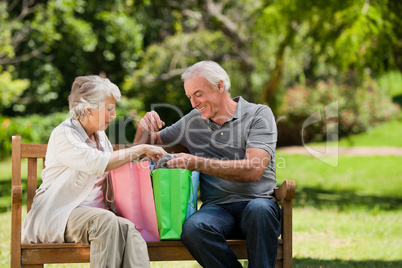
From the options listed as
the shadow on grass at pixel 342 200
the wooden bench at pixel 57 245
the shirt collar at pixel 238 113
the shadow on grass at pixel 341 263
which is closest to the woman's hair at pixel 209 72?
the shirt collar at pixel 238 113

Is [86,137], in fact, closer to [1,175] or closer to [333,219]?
[333,219]

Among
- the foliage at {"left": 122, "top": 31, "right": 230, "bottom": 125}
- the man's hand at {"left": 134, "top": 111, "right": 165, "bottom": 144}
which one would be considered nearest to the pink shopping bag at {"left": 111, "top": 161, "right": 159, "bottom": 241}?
the man's hand at {"left": 134, "top": 111, "right": 165, "bottom": 144}

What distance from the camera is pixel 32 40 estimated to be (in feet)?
50.9

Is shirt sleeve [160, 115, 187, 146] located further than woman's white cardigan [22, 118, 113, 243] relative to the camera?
Yes

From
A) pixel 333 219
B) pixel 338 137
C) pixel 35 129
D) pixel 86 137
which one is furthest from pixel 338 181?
pixel 86 137

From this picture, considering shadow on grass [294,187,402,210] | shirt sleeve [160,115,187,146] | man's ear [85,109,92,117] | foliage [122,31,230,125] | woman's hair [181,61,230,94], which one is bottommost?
shadow on grass [294,187,402,210]

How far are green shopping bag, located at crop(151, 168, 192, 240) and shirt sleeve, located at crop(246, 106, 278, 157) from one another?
19.5 inches

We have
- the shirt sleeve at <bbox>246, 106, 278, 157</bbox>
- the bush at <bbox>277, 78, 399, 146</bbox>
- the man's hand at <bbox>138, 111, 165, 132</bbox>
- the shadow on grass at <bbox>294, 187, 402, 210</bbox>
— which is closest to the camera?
the shirt sleeve at <bbox>246, 106, 278, 157</bbox>

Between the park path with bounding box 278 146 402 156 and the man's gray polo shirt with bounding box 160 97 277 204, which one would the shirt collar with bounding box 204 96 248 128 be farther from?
the park path with bounding box 278 146 402 156

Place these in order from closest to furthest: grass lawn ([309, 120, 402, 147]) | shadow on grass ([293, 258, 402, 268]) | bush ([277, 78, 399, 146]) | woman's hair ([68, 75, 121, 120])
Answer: woman's hair ([68, 75, 121, 120]), shadow on grass ([293, 258, 402, 268]), grass lawn ([309, 120, 402, 147]), bush ([277, 78, 399, 146])

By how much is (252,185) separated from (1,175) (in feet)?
34.8

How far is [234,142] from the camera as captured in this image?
3648mm

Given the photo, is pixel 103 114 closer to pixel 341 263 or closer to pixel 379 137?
pixel 341 263

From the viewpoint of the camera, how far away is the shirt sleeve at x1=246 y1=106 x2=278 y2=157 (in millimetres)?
3498
